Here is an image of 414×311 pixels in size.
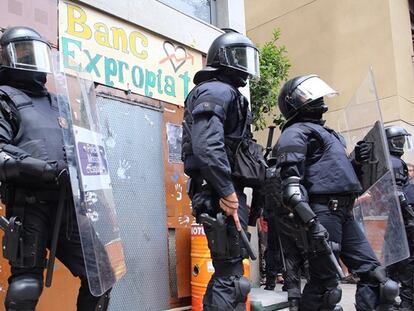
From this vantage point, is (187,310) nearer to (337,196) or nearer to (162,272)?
(162,272)

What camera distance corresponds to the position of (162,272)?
15.5 feet

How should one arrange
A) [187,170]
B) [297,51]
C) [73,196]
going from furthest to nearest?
1. [297,51]
2. [187,170]
3. [73,196]

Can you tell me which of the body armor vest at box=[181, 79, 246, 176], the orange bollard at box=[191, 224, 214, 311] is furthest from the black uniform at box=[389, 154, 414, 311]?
the body armor vest at box=[181, 79, 246, 176]

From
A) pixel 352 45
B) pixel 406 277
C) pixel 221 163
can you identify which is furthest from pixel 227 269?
pixel 352 45

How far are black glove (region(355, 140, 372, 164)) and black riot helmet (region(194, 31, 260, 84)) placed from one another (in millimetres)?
1106

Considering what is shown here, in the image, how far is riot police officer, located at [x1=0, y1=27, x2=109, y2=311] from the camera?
2666mm

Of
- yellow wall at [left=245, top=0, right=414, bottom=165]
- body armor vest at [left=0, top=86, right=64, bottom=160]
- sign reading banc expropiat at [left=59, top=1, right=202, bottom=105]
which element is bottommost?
body armor vest at [left=0, top=86, right=64, bottom=160]

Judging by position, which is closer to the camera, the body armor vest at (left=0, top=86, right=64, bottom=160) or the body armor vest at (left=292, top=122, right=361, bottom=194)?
the body armor vest at (left=0, top=86, right=64, bottom=160)

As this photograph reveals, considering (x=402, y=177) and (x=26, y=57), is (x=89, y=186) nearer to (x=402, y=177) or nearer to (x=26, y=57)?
(x=26, y=57)

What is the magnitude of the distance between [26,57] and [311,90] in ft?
6.88

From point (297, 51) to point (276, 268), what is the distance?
6271 mm

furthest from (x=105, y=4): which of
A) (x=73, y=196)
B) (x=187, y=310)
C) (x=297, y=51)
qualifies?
(x=297, y=51)

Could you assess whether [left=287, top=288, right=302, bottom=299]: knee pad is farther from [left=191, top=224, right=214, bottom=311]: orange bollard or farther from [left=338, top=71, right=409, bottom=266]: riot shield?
[left=338, top=71, right=409, bottom=266]: riot shield

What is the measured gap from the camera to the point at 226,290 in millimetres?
2832
